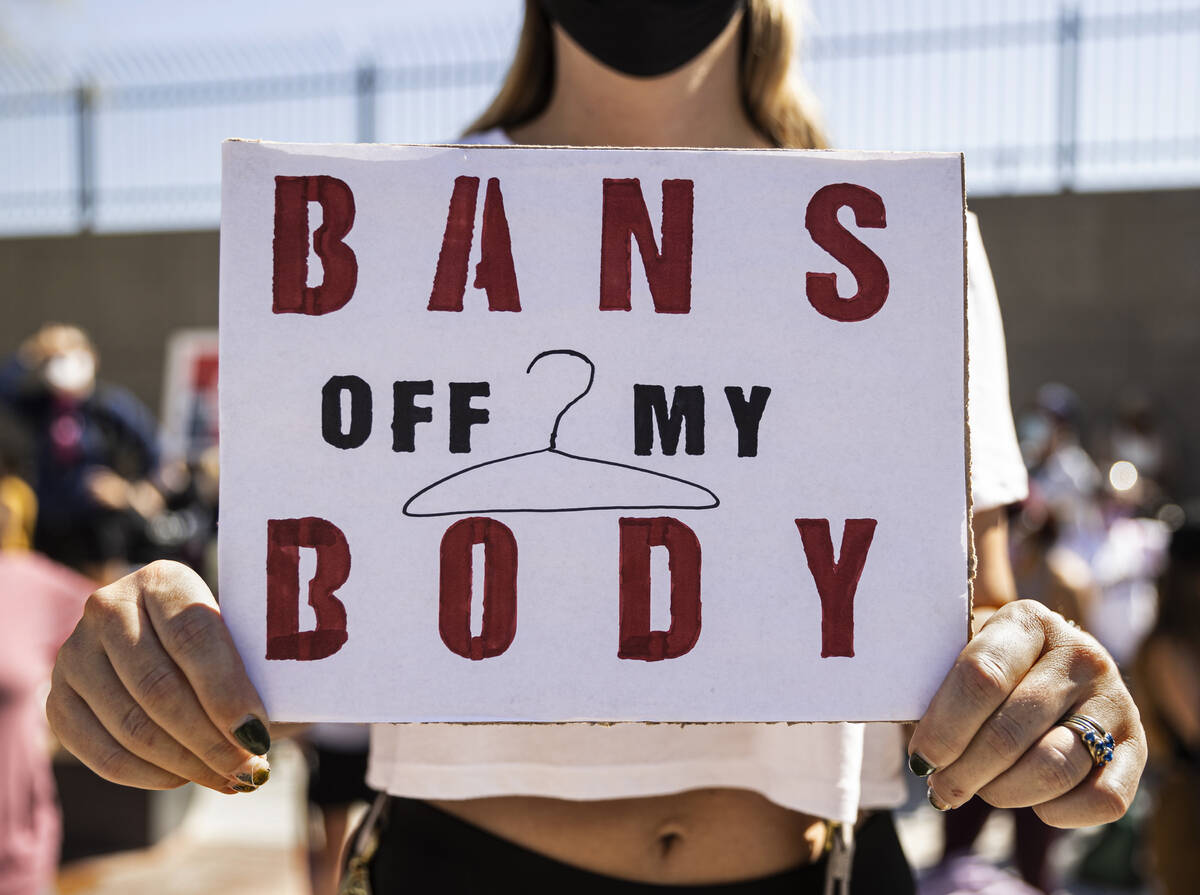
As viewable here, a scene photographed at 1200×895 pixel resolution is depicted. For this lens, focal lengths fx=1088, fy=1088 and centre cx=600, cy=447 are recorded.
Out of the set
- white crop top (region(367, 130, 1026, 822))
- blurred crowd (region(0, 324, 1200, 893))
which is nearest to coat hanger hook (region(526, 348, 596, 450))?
white crop top (region(367, 130, 1026, 822))

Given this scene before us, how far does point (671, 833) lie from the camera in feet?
3.97

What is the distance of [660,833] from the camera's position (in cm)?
121

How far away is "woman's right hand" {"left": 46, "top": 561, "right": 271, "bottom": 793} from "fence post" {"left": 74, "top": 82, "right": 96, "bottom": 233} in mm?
11677

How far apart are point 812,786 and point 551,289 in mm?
600

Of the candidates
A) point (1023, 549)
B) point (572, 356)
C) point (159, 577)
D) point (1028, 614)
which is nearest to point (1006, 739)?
point (1028, 614)

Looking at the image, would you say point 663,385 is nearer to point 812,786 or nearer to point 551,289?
point 551,289

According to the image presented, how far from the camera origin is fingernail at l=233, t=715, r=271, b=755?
3.21 ft

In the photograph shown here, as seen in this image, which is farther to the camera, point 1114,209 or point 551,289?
point 1114,209

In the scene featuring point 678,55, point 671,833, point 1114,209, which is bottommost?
point 671,833

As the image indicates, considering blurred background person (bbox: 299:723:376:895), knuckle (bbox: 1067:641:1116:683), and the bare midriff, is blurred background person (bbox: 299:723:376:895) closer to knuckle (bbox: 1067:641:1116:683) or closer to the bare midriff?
the bare midriff

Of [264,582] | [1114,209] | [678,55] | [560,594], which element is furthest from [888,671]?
[1114,209]

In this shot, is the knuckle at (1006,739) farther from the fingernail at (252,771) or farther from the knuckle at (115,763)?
the knuckle at (115,763)

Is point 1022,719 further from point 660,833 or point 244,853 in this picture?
point 244,853

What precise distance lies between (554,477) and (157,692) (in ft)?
1.33
